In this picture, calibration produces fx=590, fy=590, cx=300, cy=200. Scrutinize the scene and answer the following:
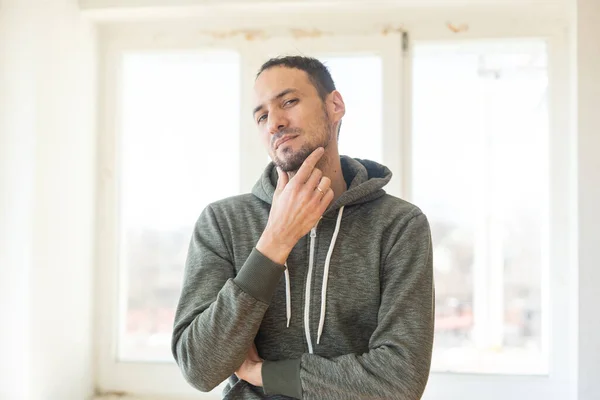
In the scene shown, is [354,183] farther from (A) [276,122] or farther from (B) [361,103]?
(B) [361,103]

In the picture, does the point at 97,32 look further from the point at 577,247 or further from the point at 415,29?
the point at 577,247

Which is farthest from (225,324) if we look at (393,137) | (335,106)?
(393,137)

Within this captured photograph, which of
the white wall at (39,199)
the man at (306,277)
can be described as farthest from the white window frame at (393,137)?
the man at (306,277)

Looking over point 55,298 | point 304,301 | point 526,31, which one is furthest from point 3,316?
point 526,31

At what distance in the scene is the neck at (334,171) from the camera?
1.29m

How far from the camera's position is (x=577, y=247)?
5.36ft

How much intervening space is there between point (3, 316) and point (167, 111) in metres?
0.79

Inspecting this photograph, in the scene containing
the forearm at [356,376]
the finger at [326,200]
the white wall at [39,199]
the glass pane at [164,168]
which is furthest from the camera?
the glass pane at [164,168]

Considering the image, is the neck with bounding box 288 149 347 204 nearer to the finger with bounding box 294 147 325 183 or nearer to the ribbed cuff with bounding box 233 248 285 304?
the finger with bounding box 294 147 325 183

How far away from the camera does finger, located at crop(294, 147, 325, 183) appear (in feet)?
3.93

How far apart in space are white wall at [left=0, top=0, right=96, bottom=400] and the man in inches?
23.6

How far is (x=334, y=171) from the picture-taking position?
132 centimetres

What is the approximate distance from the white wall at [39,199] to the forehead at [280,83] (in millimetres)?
707

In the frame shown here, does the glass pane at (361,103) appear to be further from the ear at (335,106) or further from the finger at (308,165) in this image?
the finger at (308,165)
